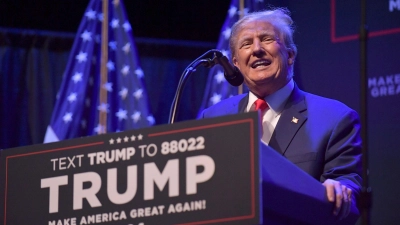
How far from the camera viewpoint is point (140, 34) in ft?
19.6

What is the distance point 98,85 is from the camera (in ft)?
18.3

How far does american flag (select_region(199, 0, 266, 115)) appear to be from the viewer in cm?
508

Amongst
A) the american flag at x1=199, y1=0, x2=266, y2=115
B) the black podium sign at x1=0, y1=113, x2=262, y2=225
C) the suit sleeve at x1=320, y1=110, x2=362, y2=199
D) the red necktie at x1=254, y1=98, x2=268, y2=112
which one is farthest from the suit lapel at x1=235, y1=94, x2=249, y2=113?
the american flag at x1=199, y1=0, x2=266, y2=115

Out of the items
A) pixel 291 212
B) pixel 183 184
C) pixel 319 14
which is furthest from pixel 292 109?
pixel 319 14

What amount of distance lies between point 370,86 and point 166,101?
2288mm

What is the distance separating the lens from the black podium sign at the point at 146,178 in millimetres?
1661

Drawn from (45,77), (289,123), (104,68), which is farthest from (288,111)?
(45,77)

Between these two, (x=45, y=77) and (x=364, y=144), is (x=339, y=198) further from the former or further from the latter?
(x=45, y=77)

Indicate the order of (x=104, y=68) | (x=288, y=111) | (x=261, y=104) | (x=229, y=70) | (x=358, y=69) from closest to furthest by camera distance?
(x=229, y=70) → (x=288, y=111) → (x=261, y=104) → (x=358, y=69) → (x=104, y=68)

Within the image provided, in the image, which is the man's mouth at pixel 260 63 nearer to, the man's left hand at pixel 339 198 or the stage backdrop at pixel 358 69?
the man's left hand at pixel 339 198

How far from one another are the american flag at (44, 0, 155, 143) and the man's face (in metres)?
2.52

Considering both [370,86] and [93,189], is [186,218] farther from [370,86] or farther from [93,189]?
[370,86]

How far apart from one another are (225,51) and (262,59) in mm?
2052

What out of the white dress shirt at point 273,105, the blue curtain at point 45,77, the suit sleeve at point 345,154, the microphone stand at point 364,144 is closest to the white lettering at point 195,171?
the microphone stand at point 364,144
